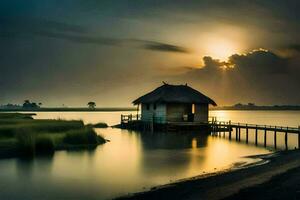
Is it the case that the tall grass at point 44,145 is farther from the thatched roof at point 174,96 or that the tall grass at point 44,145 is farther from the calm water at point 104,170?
the thatched roof at point 174,96

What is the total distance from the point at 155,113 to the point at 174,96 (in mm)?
4147

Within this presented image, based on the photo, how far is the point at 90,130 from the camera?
36.7m

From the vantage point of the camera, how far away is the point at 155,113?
56.7 metres

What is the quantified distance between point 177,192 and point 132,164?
11283 millimetres

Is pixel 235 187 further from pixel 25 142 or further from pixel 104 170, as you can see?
A: pixel 25 142

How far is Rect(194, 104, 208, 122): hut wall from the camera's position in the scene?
5531 centimetres

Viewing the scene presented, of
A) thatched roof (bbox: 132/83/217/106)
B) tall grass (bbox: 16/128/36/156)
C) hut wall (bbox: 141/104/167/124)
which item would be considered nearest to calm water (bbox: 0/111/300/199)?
tall grass (bbox: 16/128/36/156)

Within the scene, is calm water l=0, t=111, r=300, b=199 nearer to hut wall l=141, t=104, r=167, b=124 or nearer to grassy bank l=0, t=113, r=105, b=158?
grassy bank l=0, t=113, r=105, b=158

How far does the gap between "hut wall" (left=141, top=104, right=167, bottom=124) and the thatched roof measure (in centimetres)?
125

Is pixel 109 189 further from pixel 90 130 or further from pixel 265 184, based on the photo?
pixel 90 130

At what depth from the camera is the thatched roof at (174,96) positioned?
176 ft

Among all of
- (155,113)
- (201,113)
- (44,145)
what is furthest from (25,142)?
(201,113)

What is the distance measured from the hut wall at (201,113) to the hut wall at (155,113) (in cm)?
442

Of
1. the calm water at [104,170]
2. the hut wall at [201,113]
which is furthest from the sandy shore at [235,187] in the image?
the hut wall at [201,113]
